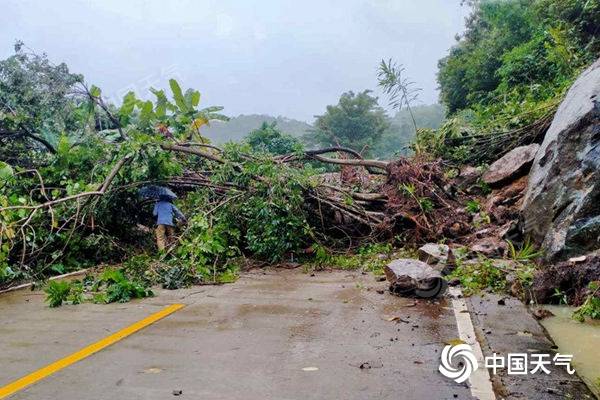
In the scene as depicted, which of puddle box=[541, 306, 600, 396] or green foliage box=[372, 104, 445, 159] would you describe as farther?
green foliage box=[372, 104, 445, 159]

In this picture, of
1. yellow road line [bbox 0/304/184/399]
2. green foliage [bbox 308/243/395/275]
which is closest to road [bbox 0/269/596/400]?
yellow road line [bbox 0/304/184/399]

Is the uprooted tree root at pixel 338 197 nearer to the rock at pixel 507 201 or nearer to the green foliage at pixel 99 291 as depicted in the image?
the rock at pixel 507 201

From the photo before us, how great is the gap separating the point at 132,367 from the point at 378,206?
6343mm

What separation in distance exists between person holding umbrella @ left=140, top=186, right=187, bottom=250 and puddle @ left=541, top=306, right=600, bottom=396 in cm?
573

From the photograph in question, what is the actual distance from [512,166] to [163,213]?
633 centimetres

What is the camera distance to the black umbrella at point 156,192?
8359 mm

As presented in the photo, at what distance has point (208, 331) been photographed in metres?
4.05

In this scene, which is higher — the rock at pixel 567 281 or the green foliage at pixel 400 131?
the green foliage at pixel 400 131

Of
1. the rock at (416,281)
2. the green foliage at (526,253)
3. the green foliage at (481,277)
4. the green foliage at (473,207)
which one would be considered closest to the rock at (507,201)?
the green foliage at (473,207)

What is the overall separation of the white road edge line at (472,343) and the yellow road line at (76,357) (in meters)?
2.61

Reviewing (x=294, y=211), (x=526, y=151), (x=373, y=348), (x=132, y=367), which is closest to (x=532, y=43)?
(x=526, y=151)

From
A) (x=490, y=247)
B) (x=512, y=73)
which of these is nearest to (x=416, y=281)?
(x=490, y=247)

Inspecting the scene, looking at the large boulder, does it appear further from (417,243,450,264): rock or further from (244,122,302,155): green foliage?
(244,122,302,155): green foliage

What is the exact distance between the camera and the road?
2771mm
